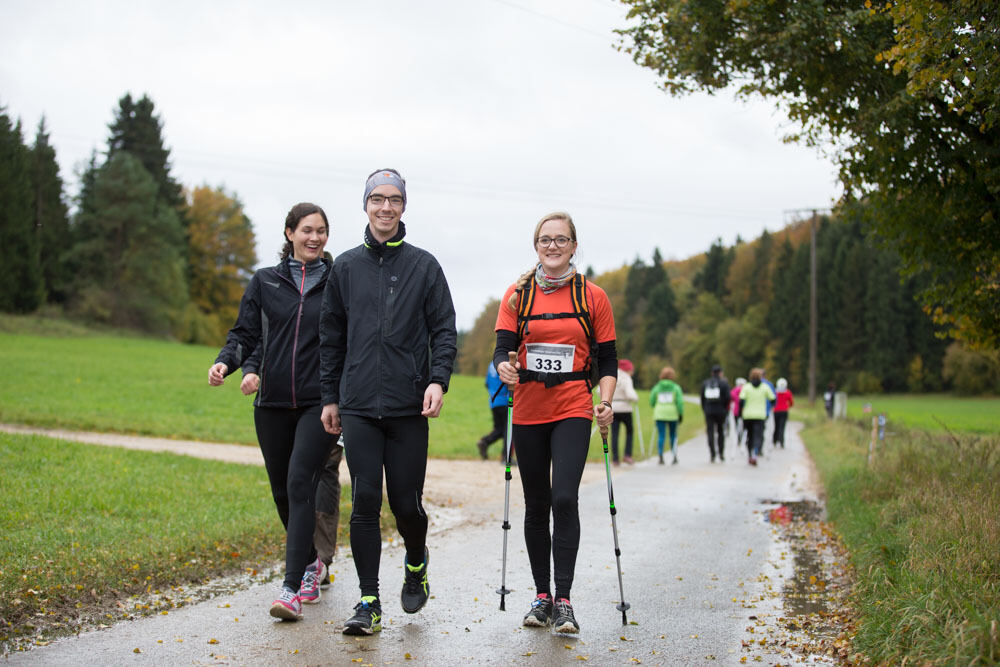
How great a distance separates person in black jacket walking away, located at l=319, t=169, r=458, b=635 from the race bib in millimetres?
503

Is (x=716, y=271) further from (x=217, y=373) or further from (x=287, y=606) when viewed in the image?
(x=287, y=606)

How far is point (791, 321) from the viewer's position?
4193 inches

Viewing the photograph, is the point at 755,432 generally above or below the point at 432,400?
below

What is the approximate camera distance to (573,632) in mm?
5238

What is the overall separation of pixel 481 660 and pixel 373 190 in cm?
260

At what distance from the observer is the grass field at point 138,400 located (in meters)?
19.2

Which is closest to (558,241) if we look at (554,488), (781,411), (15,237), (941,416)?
(554,488)

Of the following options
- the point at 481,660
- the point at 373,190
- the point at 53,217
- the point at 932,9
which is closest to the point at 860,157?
the point at 932,9

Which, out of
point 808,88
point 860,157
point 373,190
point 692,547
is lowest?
point 692,547

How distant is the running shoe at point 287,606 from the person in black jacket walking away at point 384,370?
0.40 metres

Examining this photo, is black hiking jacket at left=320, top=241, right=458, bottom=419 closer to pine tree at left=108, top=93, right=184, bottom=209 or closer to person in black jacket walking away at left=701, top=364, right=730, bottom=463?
person in black jacket walking away at left=701, top=364, right=730, bottom=463

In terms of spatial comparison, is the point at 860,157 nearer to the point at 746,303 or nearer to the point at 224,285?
the point at 224,285

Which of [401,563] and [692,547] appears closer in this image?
[401,563]

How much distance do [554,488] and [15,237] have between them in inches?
2487
